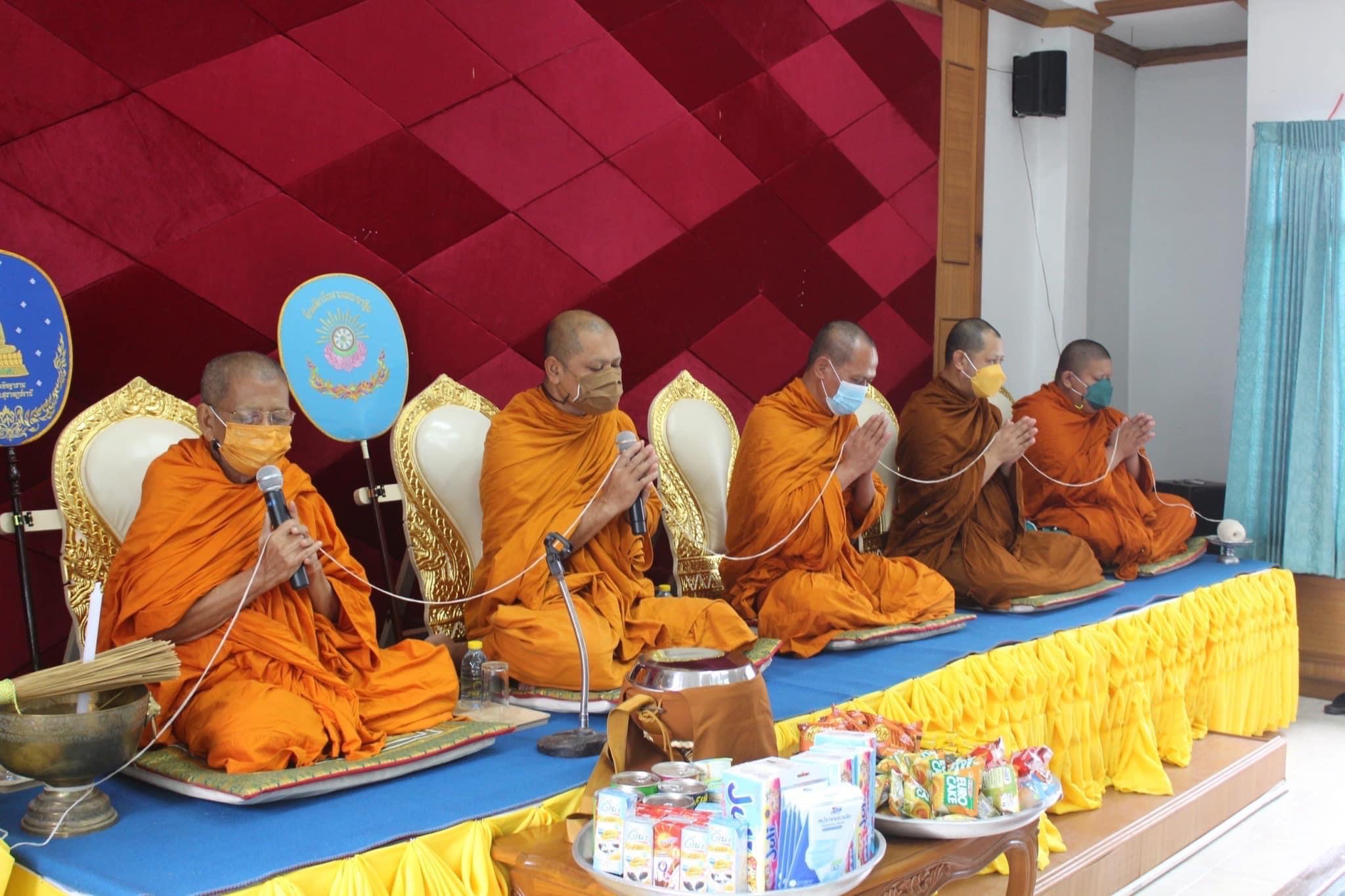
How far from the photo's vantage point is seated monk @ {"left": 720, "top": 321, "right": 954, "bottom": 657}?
14.5ft

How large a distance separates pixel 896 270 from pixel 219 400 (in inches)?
157

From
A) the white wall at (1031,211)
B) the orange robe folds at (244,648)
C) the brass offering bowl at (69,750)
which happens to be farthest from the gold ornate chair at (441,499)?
the white wall at (1031,211)

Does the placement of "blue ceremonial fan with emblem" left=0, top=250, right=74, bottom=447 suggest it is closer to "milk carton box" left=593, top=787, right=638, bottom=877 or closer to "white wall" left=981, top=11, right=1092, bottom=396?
"milk carton box" left=593, top=787, right=638, bottom=877

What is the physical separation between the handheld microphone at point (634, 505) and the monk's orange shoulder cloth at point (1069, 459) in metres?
2.73

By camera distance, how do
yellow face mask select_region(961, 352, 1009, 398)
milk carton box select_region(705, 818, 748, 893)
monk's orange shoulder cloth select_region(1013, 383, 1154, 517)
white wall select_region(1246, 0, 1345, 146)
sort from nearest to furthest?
milk carton box select_region(705, 818, 748, 893), yellow face mask select_region(961, 352, 1009, 398), monk's orange shoulder cloth select_region(1013, 383, 1154, 517), white wall select_region(1246, 0, 1345, 146)

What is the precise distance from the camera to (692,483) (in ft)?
16.0

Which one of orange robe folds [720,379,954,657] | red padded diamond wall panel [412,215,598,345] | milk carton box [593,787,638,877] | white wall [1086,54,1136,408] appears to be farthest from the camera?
white wall [1086,54,1136,408]

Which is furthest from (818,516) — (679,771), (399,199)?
(679,771)

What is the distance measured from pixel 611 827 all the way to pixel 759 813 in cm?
27

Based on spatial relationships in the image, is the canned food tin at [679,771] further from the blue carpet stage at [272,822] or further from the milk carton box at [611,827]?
the blue carpet stage at [272,822]

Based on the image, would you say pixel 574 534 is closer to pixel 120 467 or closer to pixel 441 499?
pixel 441 499

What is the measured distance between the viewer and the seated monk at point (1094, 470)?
5793mm

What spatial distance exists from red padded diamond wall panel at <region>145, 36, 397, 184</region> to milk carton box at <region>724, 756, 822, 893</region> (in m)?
2.58

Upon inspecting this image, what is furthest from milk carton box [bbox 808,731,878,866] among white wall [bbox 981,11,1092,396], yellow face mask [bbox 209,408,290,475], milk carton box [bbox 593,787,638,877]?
white wall [bbox 981,11,1092,396]
